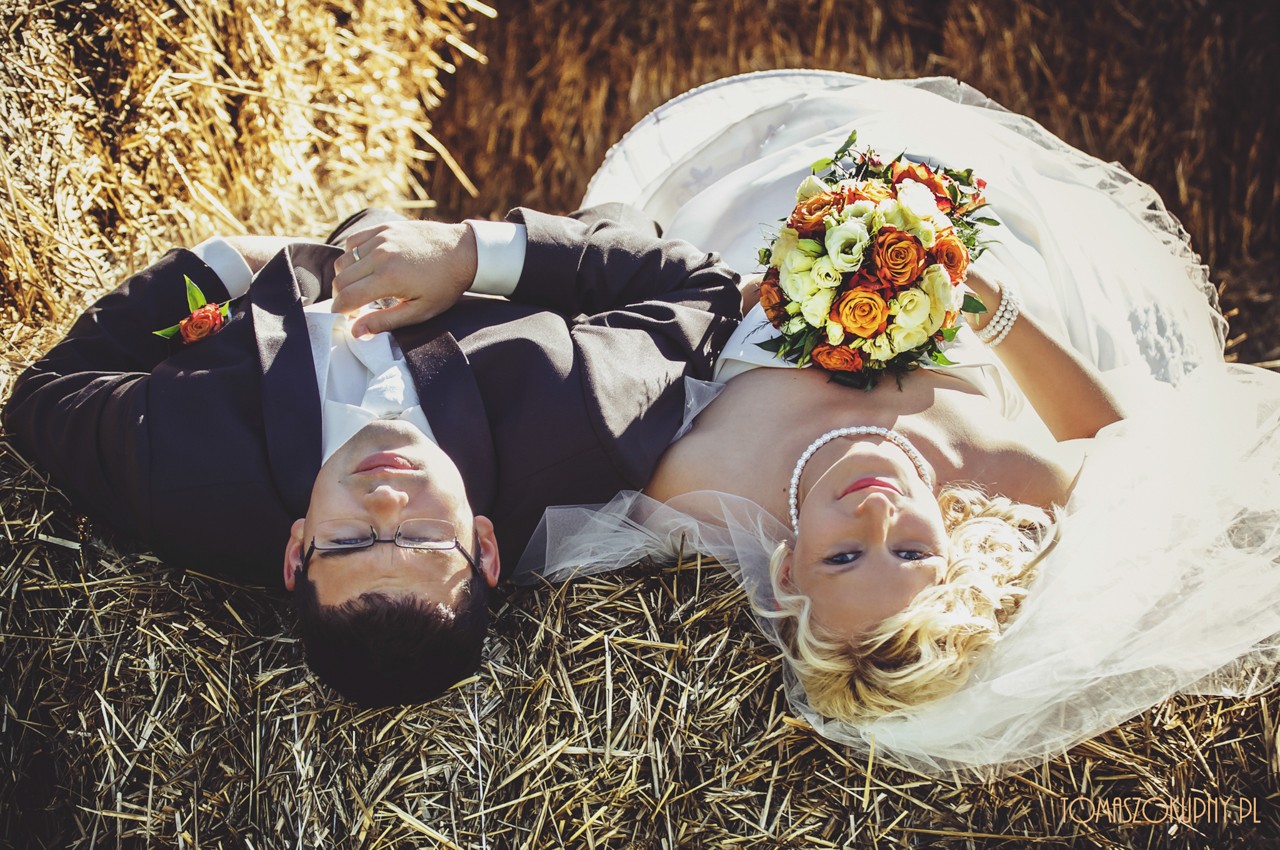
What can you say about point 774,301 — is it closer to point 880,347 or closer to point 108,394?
point 880,347

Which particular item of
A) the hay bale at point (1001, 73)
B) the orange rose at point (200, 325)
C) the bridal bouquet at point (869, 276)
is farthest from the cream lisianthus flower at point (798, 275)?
the hay bale at point (1001, 73)

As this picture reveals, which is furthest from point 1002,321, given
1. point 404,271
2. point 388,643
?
point 388,643

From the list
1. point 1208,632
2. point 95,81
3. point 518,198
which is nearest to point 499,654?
point 1208,632

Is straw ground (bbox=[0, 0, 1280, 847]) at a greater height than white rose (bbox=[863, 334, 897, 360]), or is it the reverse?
white rose (bbox=[863, 334, 897, 360])

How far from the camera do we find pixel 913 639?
91.6 inches

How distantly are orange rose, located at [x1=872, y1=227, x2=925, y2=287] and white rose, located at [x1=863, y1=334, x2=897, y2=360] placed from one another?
161mm

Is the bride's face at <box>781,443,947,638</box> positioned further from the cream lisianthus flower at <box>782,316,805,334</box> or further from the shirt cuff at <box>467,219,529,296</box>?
the shirt cuff at <box>467,219,529,296</box>

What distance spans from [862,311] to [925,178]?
0.52 metres

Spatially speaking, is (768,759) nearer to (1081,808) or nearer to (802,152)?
(1081,808)

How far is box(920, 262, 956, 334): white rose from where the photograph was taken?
7.99ft

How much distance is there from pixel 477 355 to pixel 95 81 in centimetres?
194

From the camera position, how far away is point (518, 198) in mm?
5512

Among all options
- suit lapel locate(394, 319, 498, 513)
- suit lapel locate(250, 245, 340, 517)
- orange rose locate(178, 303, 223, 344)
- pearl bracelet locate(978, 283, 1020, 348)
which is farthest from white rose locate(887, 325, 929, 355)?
orange rose locate(178, 303, 223, 344)

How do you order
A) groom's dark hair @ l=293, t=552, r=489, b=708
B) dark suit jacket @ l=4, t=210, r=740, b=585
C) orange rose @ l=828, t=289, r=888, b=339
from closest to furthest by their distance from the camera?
groom's dark hair @ l=293, t=552, r=489, b=708 < orange rose @ l=828, t=289, r=888, b=339 < dark suit jacket @ l=4, t=210, r=740, b=585
